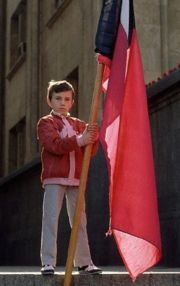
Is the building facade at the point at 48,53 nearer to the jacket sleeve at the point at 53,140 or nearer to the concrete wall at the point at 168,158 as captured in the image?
the concrete wall at the point at 168,158

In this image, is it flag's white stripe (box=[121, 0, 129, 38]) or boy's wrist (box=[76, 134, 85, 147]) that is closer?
boy's wrist (box=[76, 134, 85, 147])

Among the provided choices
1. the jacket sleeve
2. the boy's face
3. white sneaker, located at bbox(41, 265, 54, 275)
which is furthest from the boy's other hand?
white sneaker, located at bbox(41, 265, 54, 275)

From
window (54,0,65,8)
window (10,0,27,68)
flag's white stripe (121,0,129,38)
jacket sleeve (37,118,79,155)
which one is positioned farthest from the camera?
window (10,0,27,68)

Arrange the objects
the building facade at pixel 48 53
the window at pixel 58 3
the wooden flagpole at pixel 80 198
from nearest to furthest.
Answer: the wooden flagpole at pixel 80 198, the building facade at pixel 48 53, the window at pixel 58 3

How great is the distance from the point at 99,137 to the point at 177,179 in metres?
3.84

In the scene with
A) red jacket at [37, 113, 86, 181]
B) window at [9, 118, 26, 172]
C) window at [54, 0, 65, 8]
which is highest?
window at [54, 0, 65, 8]

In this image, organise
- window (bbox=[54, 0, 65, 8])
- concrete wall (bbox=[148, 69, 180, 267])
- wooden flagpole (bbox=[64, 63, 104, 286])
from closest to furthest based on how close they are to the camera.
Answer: wooden flagpole (bbox=[64, 63, 104, 286]), concrete wall (bbox=[148, 69, 180, 267]), window (bbox=[54, 0, 65, 8])

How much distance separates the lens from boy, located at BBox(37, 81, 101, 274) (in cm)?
639

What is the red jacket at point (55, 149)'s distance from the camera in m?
6.41

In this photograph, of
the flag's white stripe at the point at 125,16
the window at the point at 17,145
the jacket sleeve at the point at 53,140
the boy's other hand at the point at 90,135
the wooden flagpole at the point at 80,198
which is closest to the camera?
the wooden flagpole at the point at 80,198

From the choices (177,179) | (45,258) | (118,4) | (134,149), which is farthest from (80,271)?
(177,179)

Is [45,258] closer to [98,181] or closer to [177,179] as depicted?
[177,179]

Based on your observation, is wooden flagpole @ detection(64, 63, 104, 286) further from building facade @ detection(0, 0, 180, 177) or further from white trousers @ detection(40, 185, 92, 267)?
building facade @ detection(0, 0, 180, 177)

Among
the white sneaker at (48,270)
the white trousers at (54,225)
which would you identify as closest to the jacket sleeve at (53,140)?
the white trousers at (54,225)
